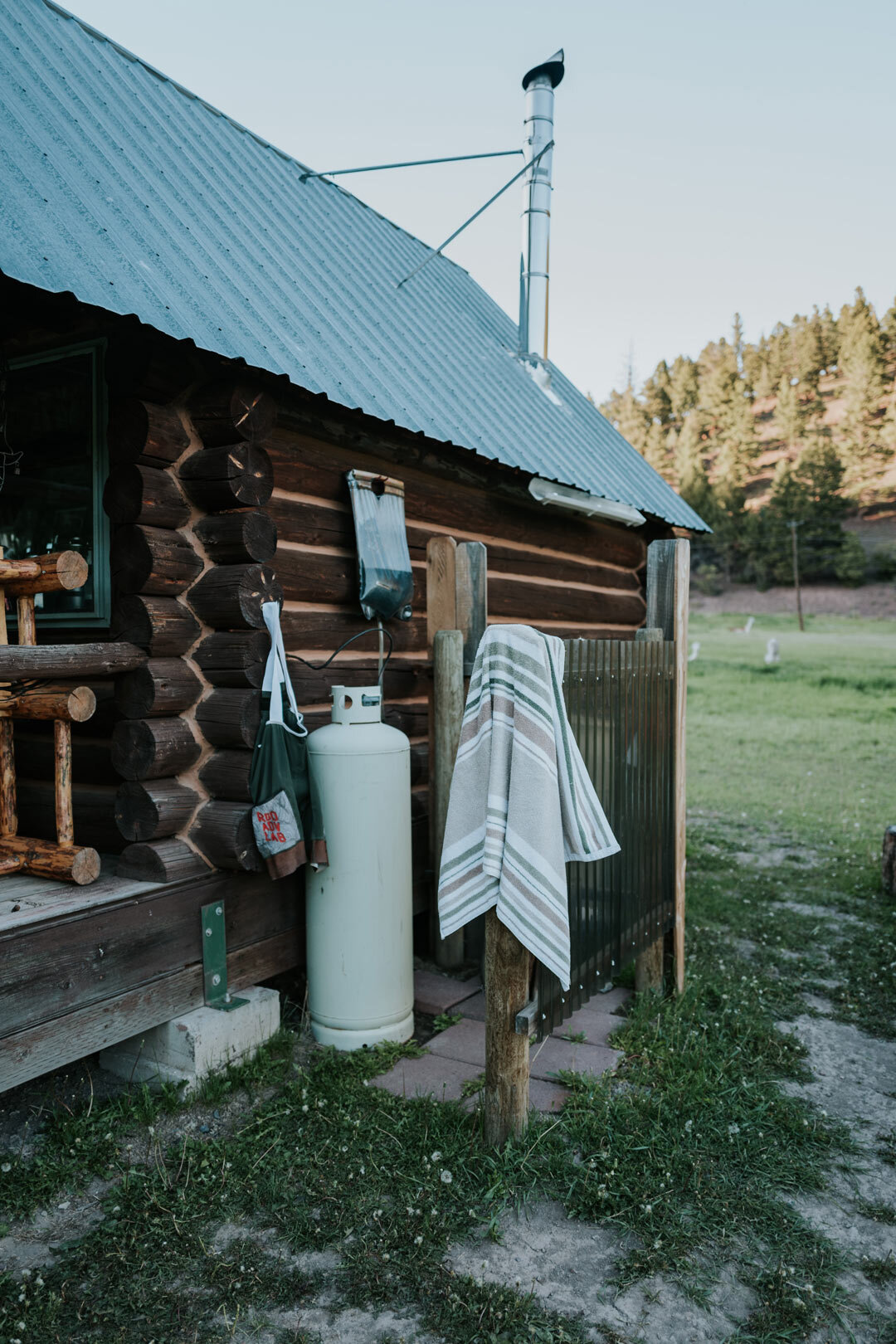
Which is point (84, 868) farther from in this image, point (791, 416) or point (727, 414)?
point (727, 414)

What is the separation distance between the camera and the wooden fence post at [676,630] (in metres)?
4.54

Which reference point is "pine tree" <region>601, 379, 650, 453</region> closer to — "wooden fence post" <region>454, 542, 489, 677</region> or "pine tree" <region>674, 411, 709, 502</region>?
"pine tree" <region>674, 411, 709, 502</region>

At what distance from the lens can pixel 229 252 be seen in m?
4.49

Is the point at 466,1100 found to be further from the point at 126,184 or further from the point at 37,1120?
the point at 126,184

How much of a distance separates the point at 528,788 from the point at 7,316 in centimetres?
347

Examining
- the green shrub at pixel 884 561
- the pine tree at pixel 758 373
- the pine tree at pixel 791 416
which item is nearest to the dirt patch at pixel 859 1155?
the green shrub at pixel 884 561

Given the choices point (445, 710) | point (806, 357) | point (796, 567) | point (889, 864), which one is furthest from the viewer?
point (806, 357)

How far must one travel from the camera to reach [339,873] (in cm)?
396

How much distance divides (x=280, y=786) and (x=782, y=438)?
7567 cm

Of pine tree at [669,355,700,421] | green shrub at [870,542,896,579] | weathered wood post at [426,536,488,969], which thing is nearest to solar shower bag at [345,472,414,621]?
weathered wood post at [426,536,488,969]

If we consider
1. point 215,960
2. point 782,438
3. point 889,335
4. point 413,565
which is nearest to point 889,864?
point 413,565

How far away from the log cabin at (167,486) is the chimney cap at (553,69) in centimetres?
404

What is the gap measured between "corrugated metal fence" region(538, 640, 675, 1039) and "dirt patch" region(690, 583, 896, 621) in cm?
5039

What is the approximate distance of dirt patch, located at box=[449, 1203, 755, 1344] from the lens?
2383mm
